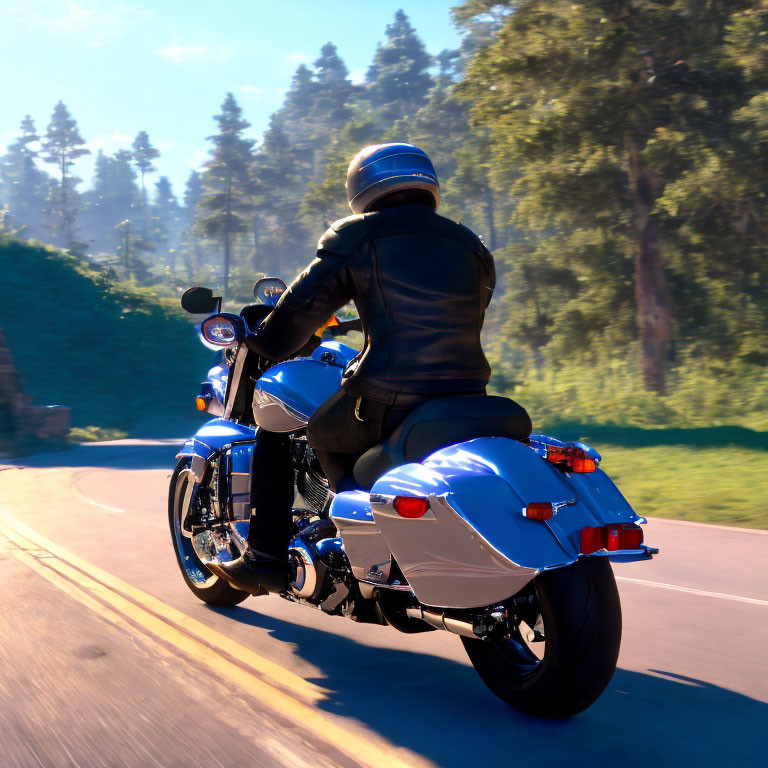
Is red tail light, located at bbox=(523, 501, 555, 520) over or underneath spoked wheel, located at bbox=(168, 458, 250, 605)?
over

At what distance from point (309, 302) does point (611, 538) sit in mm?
1573

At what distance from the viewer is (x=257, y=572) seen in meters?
4.76

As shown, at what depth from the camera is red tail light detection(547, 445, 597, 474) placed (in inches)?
144

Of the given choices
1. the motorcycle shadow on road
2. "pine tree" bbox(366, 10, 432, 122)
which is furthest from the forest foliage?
"pine tree" bbox(366, 10, 432, 122)

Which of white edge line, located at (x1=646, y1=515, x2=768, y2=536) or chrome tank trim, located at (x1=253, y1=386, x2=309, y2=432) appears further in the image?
white edge line, located at (x1=646, y1=515, x2=768, y2=536)

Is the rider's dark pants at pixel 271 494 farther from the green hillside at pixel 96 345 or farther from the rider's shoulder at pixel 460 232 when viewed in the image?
the green hillside at pixel 96 345

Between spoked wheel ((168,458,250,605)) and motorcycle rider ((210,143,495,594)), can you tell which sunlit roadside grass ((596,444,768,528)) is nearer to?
spoked wheel ((168,458,250,605))

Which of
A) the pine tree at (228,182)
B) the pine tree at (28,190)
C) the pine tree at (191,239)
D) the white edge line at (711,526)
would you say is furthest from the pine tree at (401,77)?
the white edge line at (711,526)

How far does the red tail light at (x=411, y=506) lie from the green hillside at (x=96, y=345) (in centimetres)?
2309

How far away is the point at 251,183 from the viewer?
95.4 m

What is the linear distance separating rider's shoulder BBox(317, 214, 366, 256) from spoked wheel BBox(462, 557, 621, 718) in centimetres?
150

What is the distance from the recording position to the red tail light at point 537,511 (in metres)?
3.38

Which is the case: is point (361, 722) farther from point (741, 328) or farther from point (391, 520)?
point (741, 328)

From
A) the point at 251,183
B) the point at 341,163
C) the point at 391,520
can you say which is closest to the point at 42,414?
the point at 391,520
